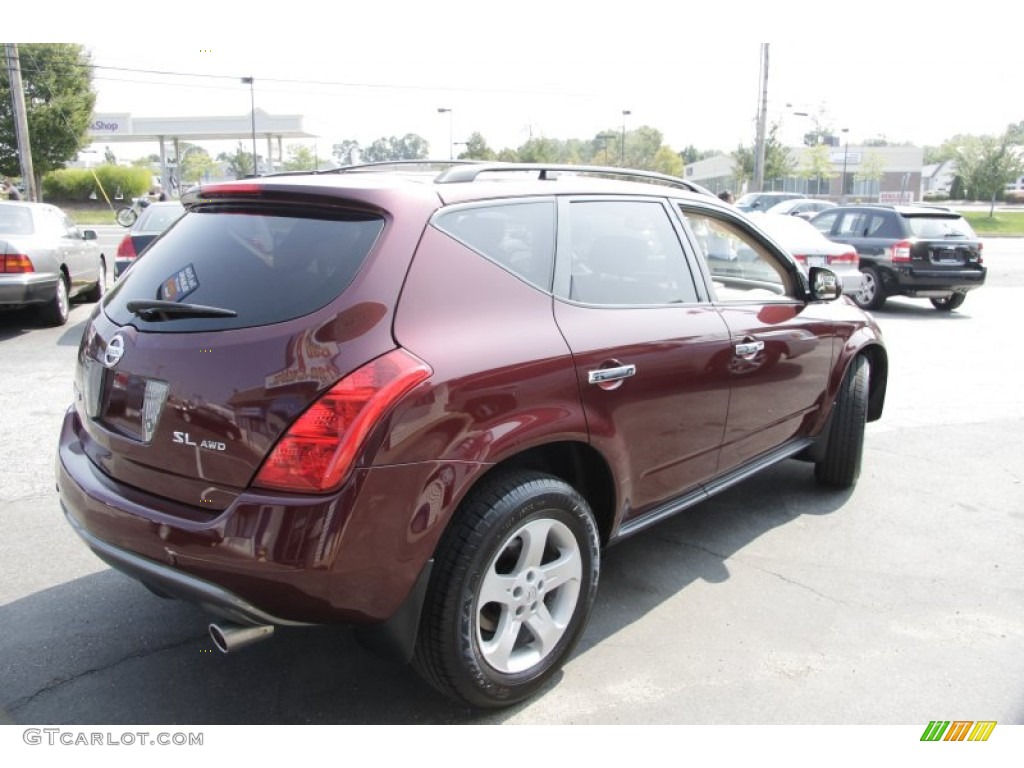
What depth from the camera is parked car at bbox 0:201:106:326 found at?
28.1ft

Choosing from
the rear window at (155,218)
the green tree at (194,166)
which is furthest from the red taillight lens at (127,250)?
the green tree at (194,166)

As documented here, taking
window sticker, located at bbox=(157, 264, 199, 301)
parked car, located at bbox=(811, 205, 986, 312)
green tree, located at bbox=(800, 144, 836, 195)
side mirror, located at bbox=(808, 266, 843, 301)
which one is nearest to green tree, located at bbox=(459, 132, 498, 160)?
green tree, located at bbox=(800, 144, 836, 195)

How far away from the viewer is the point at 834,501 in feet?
15.6

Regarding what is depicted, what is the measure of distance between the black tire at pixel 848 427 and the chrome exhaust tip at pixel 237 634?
3457mm

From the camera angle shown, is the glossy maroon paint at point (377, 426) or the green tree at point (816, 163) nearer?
the glossy maroon paint at point (377, 426)

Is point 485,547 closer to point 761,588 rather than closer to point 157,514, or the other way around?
point 157,514

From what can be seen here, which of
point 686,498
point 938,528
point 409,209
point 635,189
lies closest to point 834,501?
point 938,528

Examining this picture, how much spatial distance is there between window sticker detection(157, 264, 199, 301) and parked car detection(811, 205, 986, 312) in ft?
39.8

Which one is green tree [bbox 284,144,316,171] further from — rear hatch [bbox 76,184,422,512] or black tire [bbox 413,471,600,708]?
black tire [bbox 413,471,600,708]

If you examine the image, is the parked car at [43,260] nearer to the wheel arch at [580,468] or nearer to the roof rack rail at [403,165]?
the roof rack rail at [403,165]

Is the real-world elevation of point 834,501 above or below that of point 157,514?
below

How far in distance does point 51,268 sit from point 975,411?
9366 mm

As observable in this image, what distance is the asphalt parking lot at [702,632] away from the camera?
9.12 ft

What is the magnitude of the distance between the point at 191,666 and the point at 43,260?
756 centimetres
